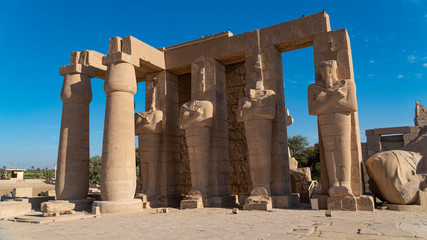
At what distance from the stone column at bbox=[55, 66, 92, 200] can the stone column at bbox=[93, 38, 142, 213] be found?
1.42m

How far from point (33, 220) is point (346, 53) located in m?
9.32

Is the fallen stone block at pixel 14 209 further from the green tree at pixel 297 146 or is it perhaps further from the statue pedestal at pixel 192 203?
the green tree at pixel 297 146

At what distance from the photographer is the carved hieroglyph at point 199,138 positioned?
1116cm

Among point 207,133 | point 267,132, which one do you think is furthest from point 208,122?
point 267,132

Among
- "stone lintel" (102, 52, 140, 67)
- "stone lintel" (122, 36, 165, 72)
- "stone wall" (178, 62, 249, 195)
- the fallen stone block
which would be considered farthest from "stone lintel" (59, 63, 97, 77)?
"stone wall" (178, 62, 249, 195)

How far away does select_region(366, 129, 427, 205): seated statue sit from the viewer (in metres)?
8.57

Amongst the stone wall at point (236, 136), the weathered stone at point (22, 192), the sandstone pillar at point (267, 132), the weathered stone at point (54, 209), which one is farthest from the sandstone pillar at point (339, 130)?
the weathered stone at point (22, 192)

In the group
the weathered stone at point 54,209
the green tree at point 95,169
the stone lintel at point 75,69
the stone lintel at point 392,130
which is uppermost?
the stone lintel at point 75,69

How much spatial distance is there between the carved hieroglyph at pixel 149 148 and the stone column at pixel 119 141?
1.20 m

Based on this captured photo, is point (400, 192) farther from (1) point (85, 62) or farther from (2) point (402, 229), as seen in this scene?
(1) point (85, 62)

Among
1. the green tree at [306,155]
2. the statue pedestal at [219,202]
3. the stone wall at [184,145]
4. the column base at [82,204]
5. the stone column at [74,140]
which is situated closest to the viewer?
the column base at [82,204]

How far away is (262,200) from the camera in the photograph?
31.9 feet

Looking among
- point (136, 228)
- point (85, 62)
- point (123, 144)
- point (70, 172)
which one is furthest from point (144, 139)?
point (136, 228)

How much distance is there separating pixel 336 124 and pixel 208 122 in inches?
158
